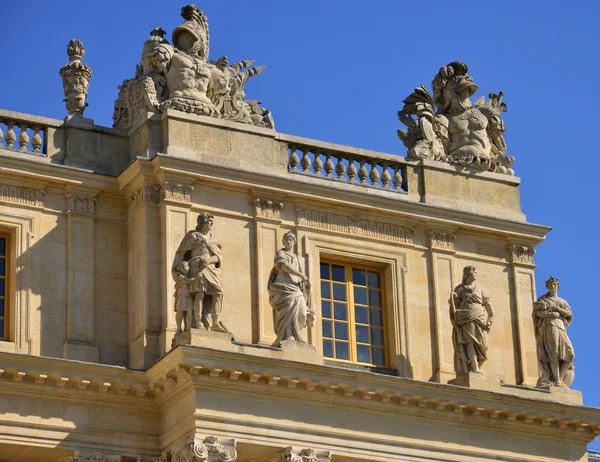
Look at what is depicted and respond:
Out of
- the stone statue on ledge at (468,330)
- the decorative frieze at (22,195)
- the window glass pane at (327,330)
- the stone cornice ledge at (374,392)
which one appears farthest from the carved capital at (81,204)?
the stone statue on ledge at (468,330)

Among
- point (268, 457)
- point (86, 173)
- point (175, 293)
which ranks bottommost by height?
point (268, 457)

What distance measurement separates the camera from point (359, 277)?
116 ft

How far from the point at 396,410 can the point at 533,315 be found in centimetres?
344

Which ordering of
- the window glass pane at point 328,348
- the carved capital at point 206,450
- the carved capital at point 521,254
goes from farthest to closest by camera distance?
the carved capital at point 521,254, the window glass pane at point 328,348, the carved capital at point 206,450

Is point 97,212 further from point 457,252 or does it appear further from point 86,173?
point 457,252

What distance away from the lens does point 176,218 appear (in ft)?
110

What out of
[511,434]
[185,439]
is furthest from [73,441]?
[511,434]

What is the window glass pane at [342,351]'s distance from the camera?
34.5 metres

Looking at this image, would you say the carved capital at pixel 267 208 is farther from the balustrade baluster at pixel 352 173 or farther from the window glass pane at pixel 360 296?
the window glass pane at pixel 360 296

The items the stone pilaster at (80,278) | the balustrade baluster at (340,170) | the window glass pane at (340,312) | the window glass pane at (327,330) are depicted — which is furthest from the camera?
the balustrade baluster at (340,170)

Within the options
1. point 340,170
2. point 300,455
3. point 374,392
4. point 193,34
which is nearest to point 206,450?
point 300,455

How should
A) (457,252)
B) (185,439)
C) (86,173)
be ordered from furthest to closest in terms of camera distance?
(457,252) → (86,173) → (185,439)

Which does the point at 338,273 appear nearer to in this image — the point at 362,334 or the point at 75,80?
the point at 362,334

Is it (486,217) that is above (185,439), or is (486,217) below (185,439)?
above
